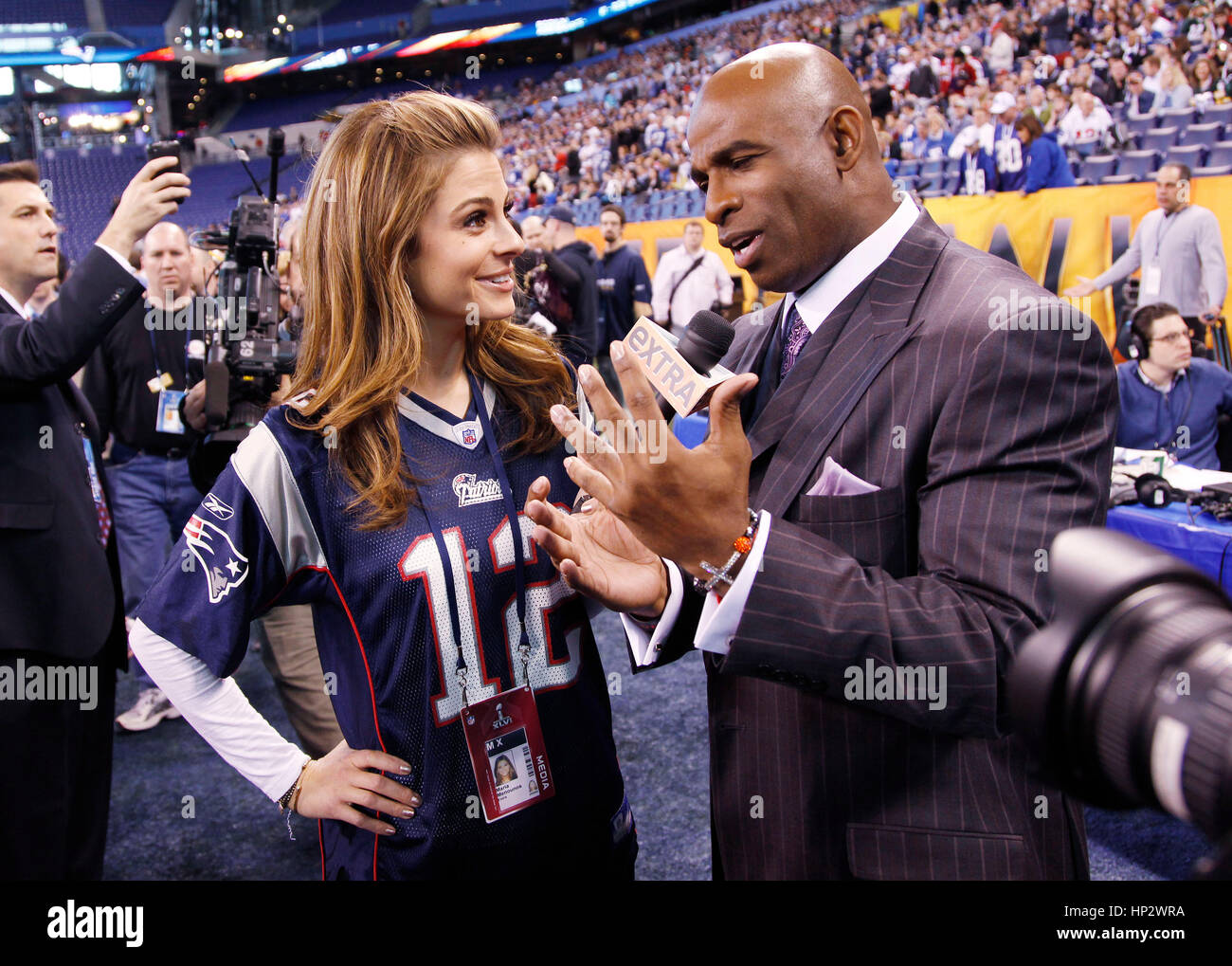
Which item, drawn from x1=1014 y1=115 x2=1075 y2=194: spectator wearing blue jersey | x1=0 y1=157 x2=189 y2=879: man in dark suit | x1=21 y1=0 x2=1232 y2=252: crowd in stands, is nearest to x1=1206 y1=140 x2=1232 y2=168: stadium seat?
x1=21 y1=0 x2=1232 y2=252: crowd in stands

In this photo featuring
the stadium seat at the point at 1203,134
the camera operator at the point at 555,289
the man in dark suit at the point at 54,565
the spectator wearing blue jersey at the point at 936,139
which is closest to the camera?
the man in dark suit at the point at 54,565

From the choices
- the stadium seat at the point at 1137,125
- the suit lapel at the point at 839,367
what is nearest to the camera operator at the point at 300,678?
the suit lapel at the point at 839,367

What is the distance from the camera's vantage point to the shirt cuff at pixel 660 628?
125cm

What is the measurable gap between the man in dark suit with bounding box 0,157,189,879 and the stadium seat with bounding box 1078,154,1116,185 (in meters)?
7.71

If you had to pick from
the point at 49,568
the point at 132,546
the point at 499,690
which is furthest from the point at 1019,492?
the point at 132,546

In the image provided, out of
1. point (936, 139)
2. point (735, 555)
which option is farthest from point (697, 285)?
point (735, 555)

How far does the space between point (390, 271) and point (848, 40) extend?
16.9 m

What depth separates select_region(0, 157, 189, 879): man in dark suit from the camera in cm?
194

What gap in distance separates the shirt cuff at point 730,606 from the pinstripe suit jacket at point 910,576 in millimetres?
11

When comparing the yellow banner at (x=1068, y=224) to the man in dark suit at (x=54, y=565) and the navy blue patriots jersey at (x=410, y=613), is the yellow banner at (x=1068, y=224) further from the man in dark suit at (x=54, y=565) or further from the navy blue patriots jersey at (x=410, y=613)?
the navy blue patriots jersey at (x=410, y=613)

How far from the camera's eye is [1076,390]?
39.1 inches

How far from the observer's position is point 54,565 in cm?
203

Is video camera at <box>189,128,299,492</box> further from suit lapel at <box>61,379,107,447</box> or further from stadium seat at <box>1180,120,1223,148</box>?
stadium seat at <box>1180,120,1223,148</box>
